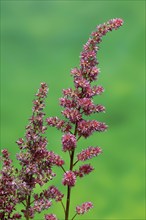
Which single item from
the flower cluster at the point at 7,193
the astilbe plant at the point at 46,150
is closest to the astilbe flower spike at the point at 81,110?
the astilbe plant at the point at 46,150

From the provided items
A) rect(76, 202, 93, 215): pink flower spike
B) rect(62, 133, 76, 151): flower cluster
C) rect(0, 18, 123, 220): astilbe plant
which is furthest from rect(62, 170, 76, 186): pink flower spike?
rect(76, 202, 93, 215): pink flower spike

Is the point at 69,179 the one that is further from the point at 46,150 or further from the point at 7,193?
the point at 7,193

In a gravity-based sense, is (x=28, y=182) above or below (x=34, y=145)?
below

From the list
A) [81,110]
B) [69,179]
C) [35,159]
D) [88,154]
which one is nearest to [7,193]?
[35,159]

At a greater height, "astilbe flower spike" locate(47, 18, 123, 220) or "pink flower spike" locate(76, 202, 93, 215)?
"astilbe flower spike" locate(47, 18, 123, 220)

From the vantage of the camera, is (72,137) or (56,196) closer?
(72,137)

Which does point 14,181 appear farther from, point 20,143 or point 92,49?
point 92,49

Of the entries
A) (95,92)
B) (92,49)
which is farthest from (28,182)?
(92,49)

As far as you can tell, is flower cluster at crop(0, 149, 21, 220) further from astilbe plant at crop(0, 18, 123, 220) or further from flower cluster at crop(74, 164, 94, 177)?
flower cluster at crop(74, 164, 94, 177)
